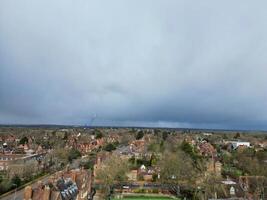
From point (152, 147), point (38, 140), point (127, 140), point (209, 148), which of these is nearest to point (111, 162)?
point (152, 147)

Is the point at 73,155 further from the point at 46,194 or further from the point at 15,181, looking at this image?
the point at 46,194

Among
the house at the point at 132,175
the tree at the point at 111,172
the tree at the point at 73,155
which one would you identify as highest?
the tree at the point at 73,155

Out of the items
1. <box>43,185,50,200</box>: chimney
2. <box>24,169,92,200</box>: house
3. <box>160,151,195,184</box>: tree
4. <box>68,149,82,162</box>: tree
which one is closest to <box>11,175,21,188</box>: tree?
<box>24,169,92,200</box>: house

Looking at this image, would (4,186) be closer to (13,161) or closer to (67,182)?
(67,182)

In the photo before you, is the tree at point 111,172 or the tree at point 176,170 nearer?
the tree at point 111,172

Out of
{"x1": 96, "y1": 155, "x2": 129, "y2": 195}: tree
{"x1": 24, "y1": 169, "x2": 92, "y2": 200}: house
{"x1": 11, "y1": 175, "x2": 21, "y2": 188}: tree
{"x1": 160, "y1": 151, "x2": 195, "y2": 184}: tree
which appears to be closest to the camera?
{"x1": 24, "y1": 169, "x2": 92, "y2": 200}: house

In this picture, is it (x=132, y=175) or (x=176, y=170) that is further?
(x=132, y=175)

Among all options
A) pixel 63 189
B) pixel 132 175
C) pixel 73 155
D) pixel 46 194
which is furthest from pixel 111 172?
pixel 73 155

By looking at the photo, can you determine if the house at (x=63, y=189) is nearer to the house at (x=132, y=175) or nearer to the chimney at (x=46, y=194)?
the chimney at (x=46, y=194)

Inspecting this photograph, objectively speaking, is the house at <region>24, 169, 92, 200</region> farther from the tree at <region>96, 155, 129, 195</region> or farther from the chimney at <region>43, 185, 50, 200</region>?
the tree at <region>96, 155, 129, 195</region>

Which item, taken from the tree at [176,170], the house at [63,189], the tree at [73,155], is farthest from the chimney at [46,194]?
the tree at [73,155]

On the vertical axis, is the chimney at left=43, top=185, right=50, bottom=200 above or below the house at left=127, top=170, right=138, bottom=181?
above
